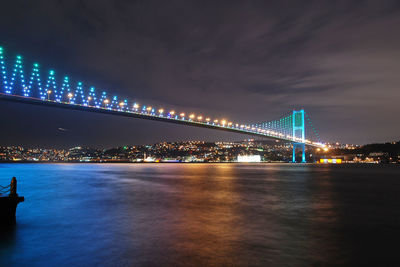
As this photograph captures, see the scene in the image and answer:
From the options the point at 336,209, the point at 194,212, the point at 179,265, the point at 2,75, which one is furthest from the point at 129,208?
the point at 2,75

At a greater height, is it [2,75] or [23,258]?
[2,75]

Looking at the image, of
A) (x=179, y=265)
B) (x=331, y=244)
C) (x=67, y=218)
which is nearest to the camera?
(x=179, y=265)

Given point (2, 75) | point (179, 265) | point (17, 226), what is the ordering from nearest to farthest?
point (179, 265), point (17, 226), point (2, 75)

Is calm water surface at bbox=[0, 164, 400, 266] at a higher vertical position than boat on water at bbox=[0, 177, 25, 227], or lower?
lower

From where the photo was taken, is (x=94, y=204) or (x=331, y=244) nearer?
(x=331, y=244)

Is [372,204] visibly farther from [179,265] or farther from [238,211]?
[179,265]

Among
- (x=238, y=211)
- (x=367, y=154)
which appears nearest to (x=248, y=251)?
(x=238, y=211)

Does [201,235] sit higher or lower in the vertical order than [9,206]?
lower

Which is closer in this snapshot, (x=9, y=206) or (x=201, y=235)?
Answer: (x=201, y=235)

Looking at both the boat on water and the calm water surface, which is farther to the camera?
the boat on water

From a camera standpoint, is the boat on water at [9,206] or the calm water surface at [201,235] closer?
the calm water surface at [201,235]

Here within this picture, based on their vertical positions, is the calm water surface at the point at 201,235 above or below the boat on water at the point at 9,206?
below
